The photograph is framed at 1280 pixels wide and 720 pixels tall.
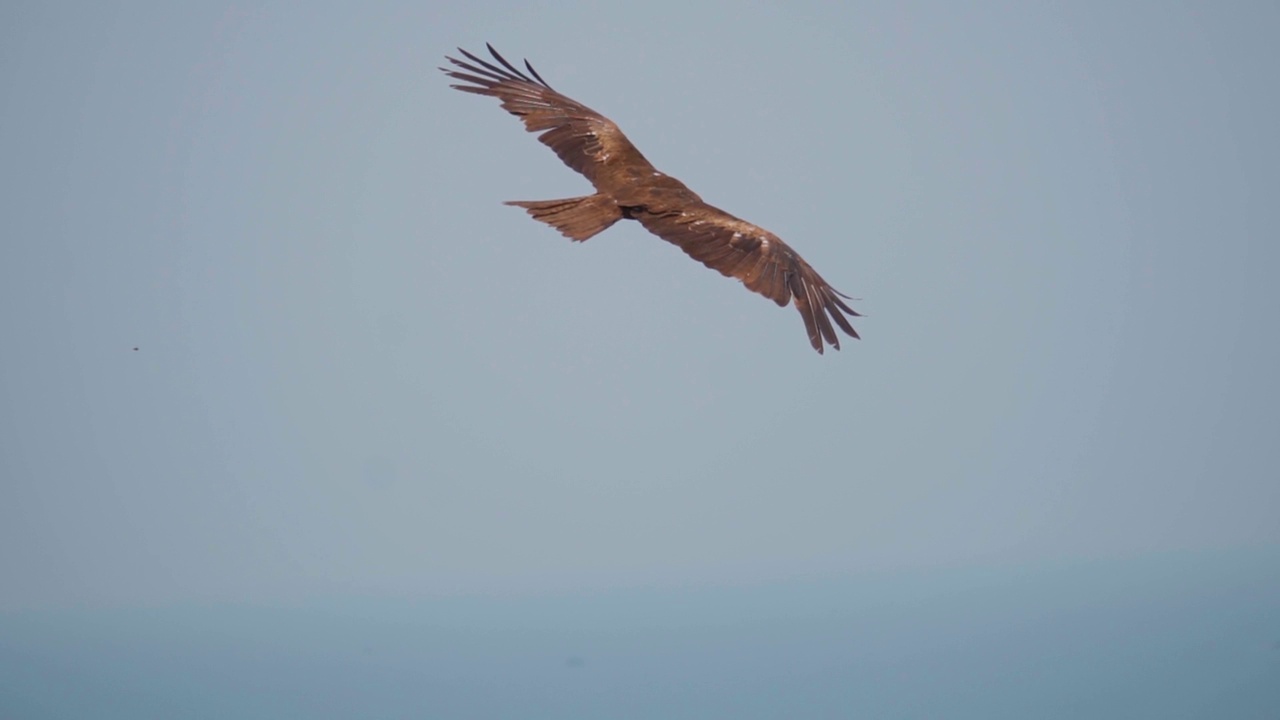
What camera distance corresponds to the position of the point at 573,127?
16.4 m

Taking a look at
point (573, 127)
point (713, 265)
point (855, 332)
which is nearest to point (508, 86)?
point (573, 127)

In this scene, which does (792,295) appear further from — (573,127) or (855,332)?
(573,127)

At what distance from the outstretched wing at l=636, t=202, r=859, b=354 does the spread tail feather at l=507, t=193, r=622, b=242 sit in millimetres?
384

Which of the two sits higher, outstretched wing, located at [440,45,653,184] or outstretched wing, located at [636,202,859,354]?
outstretched wing, located at [440,45,653,184]

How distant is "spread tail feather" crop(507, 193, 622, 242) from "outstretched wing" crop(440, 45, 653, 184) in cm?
131

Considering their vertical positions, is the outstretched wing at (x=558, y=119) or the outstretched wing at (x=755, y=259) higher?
the outstretched wing at (x=558, y=119)

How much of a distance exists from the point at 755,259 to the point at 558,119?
3.72 metres

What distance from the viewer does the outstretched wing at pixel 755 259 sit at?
13336mm

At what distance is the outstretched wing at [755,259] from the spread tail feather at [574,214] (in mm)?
384

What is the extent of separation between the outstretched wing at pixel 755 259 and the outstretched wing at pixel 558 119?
1.60 meters

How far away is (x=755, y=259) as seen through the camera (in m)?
13.8

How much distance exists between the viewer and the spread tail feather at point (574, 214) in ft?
44.7

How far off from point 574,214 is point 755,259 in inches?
64.6

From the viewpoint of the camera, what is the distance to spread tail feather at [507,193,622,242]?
13.6 m
